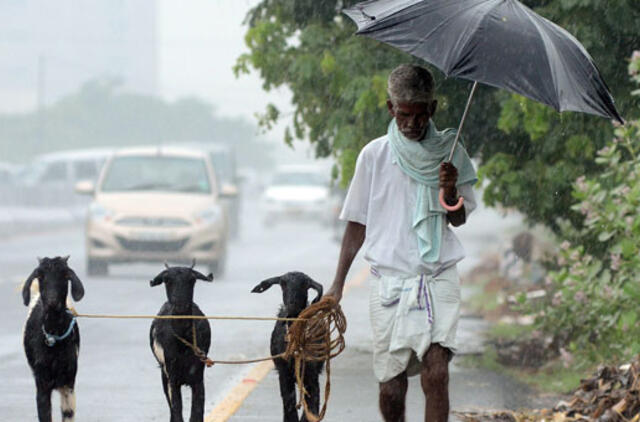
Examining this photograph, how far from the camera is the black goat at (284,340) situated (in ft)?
20.0

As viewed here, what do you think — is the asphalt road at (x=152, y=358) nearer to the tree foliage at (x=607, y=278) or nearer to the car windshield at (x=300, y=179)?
the tree foliage at (x=607, y=278)

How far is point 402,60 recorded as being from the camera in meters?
9.88

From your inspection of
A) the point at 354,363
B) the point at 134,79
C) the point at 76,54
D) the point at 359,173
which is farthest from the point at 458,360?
the point at 134,79

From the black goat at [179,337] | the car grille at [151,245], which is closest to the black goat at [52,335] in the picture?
the black goat at [179,337]

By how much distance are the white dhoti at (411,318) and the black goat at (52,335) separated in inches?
66.0

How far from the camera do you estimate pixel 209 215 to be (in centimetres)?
1862

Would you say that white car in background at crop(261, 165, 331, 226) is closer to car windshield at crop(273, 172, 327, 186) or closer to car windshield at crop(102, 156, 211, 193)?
car windshield at crop(273, 172, 327, 186)

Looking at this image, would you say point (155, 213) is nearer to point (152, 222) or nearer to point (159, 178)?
point (152, 222)

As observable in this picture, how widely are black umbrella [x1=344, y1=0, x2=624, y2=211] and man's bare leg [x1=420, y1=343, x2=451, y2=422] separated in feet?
3.12

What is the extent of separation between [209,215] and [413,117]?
1357cm

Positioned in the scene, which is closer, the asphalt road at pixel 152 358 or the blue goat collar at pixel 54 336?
the blue goat collar at pixel 54 336

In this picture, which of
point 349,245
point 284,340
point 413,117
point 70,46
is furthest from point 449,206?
point 70,46

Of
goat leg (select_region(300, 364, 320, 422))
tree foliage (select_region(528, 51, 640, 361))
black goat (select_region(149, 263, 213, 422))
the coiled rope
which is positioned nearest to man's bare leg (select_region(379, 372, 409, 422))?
the coiled rope

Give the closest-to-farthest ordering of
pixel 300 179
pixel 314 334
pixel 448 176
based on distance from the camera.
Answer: pixel 448 176, pixel 314 334, pixel 300 179
